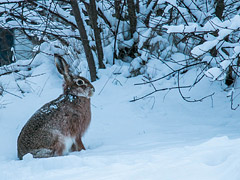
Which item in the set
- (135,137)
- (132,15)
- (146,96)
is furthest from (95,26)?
(135,137)

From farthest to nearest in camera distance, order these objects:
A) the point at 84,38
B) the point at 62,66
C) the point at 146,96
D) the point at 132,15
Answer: the point at 132,15 → the point at 84,38 → the point at 146,96 → the point at 62,66

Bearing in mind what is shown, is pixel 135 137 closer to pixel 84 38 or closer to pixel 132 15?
pixel 84 38

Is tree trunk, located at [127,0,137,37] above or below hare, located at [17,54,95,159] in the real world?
above

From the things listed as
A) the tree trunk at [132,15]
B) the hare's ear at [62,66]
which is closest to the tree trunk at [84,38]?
the tree trunk at [132,15]

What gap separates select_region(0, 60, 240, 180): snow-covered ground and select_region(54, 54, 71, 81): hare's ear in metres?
0.83

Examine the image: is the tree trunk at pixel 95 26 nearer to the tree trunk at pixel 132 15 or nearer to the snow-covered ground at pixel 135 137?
the snow-covered ground at pixel 135 137

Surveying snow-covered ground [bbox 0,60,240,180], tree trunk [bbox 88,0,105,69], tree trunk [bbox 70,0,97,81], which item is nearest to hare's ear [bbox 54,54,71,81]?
snow-covered ground [bbox 0,60,240,180]

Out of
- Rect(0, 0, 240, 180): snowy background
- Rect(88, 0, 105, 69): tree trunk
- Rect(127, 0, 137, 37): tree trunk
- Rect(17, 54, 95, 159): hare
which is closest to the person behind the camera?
Rect(0, 0, 240, 180): snowy background

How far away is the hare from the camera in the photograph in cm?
358

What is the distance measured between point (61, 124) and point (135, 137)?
3.02 ft

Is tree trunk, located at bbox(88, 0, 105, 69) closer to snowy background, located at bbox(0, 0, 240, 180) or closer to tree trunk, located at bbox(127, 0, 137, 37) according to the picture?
snowy background, located at bbox(0, 0, 240, 180)

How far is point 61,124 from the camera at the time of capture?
149 inches

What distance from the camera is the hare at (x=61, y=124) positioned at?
11.7 feet

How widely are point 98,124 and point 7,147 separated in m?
1.26
